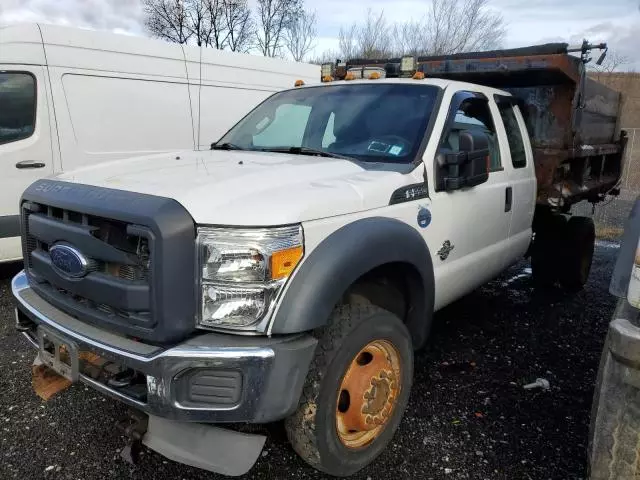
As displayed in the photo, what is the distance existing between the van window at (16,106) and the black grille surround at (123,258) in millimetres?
3431

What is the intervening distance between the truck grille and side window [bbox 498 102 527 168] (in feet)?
10.2

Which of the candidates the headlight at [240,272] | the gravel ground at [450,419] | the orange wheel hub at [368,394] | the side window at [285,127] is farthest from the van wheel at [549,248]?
the headlight at [240,272]

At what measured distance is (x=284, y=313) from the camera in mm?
2146

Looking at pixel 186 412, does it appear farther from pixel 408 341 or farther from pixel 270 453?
pixel 408 341

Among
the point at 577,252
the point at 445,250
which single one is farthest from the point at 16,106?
the point at 577,252

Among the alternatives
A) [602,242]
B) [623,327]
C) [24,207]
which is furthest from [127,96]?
[602,242]

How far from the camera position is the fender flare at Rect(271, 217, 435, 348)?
2.16 metres

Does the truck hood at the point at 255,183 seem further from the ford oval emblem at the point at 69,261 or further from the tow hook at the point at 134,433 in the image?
the tow hook at the point at 134,433

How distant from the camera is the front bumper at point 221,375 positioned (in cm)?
209

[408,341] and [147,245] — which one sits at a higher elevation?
[147,245]

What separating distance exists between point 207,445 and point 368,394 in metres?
0.80

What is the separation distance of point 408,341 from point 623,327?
4.01ft

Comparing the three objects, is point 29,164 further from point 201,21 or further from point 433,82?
point 201,21

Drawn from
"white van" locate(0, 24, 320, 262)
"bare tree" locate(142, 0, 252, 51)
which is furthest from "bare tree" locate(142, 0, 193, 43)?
"white van" locate(0, 24, 320, 262)
